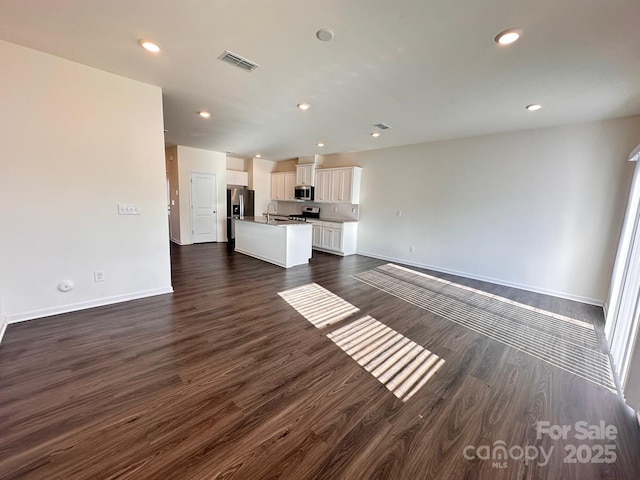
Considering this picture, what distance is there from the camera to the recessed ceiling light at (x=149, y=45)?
2246 millimetres

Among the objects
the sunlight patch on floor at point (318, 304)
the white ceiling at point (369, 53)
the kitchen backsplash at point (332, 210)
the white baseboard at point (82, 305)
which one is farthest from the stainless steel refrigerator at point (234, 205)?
the sunlight patch on floor at point (318, 304)

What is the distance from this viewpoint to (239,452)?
4.69 ft

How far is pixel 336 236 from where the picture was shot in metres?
6.62

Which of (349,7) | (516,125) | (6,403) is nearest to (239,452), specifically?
(6,403)

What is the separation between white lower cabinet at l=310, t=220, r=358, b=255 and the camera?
6531mm

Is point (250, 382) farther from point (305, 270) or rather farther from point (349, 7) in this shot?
point (305, 270)

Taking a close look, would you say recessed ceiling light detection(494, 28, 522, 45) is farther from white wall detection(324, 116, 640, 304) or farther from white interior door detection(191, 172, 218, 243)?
white interior door detection(191, 172, 218, 243)

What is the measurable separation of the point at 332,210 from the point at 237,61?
199 inches

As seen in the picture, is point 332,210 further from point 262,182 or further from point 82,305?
point 82,305

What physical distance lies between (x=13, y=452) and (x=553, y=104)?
5.59m

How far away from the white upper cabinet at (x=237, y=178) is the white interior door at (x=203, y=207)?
28.2 inches

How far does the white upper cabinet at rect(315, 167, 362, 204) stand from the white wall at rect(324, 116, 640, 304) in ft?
2.37

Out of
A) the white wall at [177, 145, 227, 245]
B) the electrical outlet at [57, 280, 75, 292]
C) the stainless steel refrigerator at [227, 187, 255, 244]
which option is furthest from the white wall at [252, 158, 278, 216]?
the electrical outlet at [57, 280, 75, 292]

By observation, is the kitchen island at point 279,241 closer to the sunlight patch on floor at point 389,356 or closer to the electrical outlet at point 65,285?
the sunlight patch on floor at point 389,356
